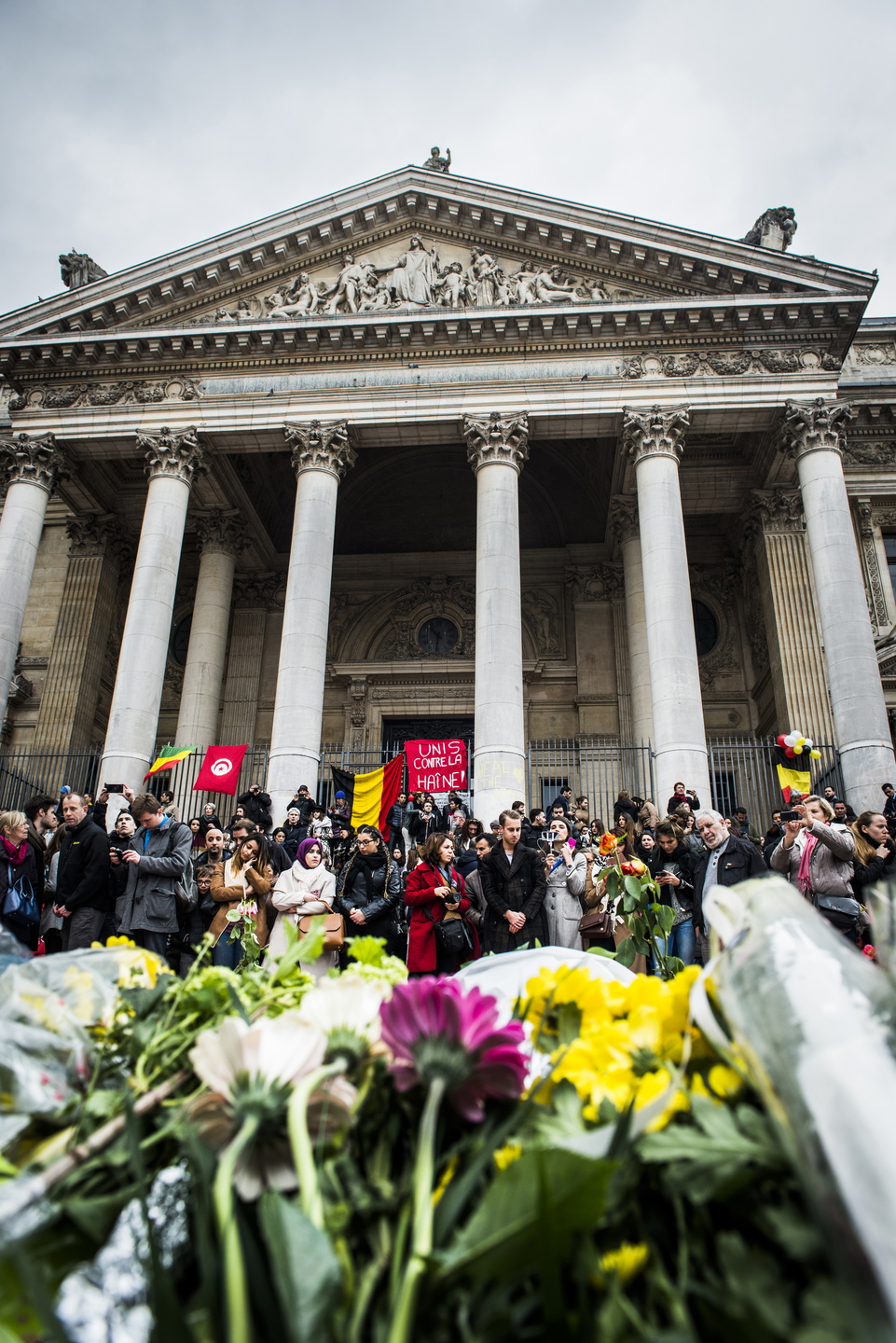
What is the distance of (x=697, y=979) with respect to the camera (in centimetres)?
118

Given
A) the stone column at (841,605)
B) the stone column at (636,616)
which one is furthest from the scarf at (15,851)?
the stone column at (636,616)

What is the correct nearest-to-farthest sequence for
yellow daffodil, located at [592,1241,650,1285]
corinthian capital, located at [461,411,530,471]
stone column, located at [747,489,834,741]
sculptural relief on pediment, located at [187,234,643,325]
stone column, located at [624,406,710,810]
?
yellow daffodil, located at [592,1241,650,1285], stone column, located at [624,406,710,810], corinthian capital, located at [461,411,530,471], stone column, located at [747,489,834,741], sculptural relief on pediment, located at [187,234,643,325]

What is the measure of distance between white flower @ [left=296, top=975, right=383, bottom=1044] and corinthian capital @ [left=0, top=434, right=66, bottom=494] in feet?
64.3

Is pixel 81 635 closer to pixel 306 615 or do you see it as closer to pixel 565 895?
pixel 306 615

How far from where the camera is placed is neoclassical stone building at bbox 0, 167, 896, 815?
16.2 m

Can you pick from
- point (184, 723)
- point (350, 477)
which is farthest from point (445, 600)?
point (184, 723)

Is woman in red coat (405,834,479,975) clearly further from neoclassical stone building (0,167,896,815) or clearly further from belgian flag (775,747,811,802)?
belgian flag (775,747,811,802)

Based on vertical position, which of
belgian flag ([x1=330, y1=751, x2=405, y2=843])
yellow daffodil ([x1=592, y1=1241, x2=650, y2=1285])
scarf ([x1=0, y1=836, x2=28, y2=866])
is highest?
belgian flag ([x1=330, y1=751, x2=405, y2=843])

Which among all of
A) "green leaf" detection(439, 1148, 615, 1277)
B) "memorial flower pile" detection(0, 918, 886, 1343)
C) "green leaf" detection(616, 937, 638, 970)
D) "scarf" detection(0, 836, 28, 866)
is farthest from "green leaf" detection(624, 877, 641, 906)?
"scarf" detection(0, 836, 28, 866)

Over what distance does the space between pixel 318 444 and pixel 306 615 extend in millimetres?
3889

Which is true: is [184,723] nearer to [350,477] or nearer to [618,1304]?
[350,477]

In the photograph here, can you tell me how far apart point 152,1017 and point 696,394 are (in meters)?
18.1

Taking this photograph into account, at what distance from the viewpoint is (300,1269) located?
29.9 inches

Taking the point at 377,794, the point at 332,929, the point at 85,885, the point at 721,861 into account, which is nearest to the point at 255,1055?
the point at 332,929
